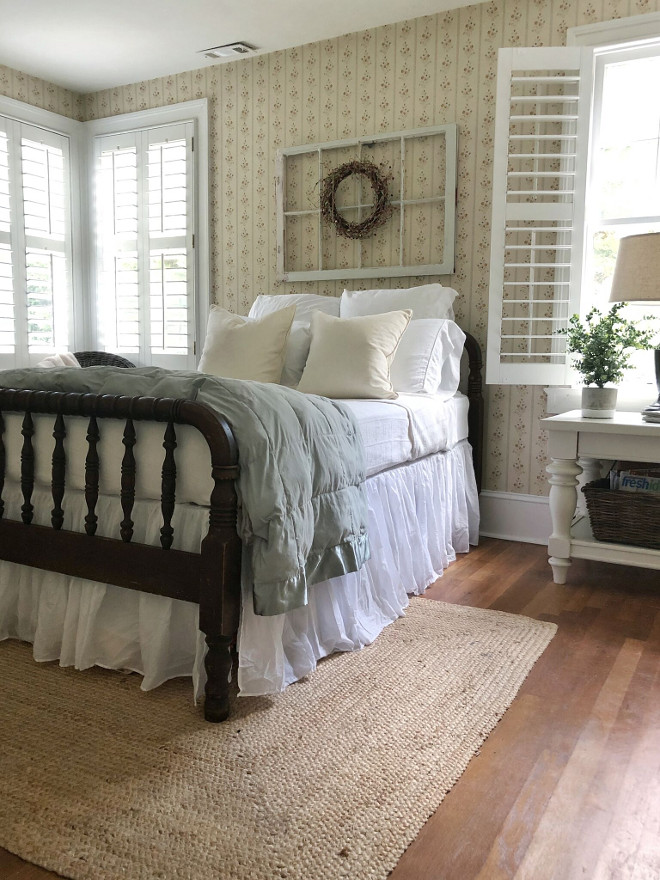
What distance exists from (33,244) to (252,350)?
2225mm

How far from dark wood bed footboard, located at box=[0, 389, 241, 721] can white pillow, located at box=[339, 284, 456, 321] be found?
1.84 meters

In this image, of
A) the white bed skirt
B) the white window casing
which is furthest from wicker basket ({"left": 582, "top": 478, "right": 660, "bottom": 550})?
the white window casing

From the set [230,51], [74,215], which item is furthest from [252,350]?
[74,215]

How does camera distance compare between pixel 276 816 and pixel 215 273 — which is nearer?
pixel 276 816

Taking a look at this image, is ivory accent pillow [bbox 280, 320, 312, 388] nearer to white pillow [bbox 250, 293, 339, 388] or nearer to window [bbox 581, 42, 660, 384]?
white pillow [bbox 250, 293, 339, 388]

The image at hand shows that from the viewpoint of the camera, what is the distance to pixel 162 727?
1741mm

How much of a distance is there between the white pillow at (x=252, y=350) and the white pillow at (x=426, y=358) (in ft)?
1.69

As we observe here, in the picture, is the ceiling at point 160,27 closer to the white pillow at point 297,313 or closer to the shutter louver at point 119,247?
the shutter louver at point 119,247

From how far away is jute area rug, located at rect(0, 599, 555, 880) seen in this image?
4.31 ft

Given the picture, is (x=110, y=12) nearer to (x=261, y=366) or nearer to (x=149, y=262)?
(x=149, y=262)

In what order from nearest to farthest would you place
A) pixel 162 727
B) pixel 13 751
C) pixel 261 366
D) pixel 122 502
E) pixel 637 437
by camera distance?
pixel 13 751 → pixel 162 727 → pixel 122 502 → pixel 637 437 → pixel 261 366

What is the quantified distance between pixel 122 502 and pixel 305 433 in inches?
20.3

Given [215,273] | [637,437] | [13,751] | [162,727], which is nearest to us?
[13,751]

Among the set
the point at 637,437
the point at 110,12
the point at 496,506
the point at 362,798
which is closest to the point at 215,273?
the point at 110,12
